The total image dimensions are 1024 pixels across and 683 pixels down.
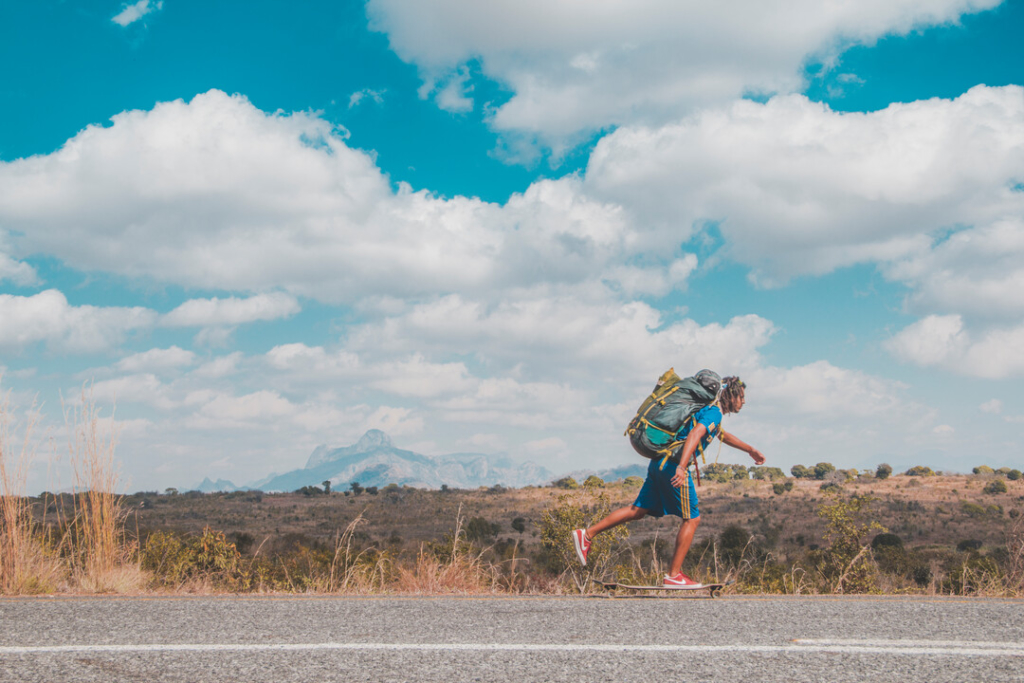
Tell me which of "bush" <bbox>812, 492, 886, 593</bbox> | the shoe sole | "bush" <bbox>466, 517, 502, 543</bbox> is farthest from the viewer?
"bush" <bbox>466, 517, 502, 543</bbox>

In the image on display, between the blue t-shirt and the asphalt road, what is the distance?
1256mm

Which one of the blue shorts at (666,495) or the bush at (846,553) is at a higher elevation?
the blue shorts at (666,495)

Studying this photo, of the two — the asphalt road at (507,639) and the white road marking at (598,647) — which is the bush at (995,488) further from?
the white road marking at (598,647)

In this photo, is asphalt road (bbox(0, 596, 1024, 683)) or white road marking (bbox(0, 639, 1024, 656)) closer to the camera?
asphalt road (bbox(0, 596, 1024, 683))

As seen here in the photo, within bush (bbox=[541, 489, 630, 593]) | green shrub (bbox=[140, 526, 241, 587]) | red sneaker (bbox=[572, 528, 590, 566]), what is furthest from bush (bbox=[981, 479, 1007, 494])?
green shrub (bbox=[140, 526, 241, 587])

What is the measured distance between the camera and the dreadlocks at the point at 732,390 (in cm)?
627

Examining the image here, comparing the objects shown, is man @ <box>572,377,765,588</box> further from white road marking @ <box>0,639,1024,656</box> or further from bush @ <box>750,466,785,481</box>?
bush @ <box>750,466,785,481</box>

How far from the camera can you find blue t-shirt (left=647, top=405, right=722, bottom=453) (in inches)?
238

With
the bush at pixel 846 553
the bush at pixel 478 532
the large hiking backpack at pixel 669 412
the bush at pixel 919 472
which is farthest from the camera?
the bush at pixel 919 472

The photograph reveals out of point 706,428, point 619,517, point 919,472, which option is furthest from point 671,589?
point 919,472

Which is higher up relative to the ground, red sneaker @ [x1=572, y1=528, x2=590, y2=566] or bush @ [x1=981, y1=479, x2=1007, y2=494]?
red sneaker @ [x1=572, y1=528, x2=590, y2=566]

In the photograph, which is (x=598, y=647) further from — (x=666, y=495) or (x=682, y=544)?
(x=666, y=495)

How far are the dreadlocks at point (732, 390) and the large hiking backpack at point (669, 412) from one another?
0.13 meters

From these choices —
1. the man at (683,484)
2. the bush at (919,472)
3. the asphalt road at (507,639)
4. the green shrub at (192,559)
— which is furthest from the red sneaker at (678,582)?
the bush at (919,472)
